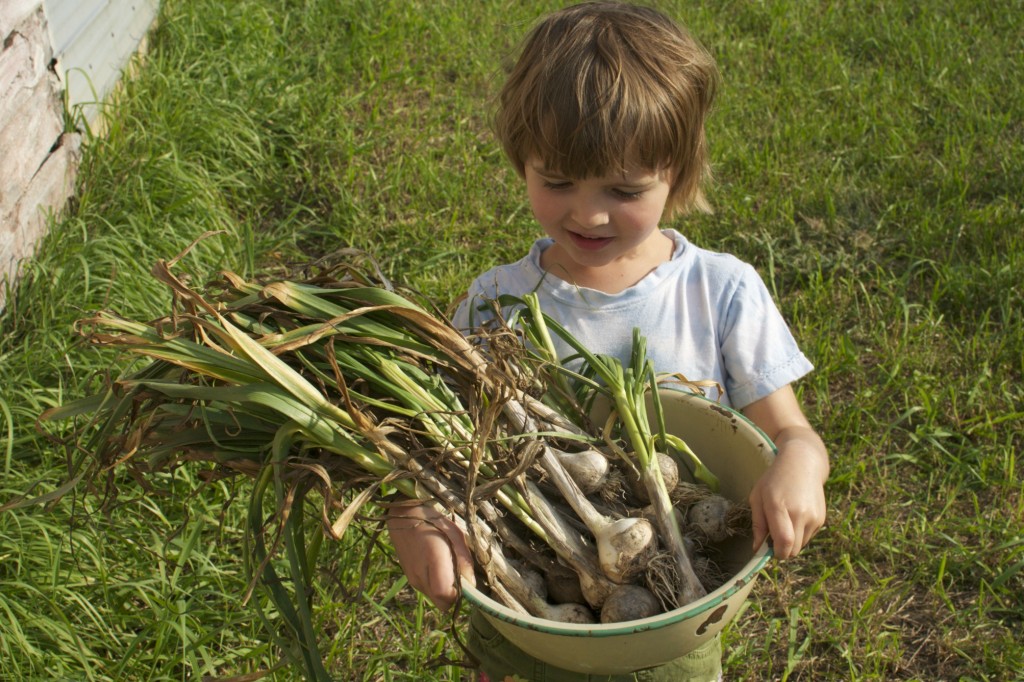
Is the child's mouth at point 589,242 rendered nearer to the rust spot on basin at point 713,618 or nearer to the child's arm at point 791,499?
the child's arm at point 791,499

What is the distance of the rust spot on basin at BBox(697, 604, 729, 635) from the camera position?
1.26m

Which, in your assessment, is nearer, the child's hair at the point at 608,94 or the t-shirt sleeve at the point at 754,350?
the child's hair at the point at 608,94

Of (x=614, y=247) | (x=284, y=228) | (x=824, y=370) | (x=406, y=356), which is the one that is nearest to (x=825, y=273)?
(x=824, y=370)

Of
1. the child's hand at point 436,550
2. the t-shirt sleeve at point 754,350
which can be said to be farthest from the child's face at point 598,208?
the child's hand at point 436,550

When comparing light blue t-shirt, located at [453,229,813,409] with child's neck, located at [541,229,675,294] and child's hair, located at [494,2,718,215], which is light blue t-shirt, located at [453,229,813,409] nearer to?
child's neck, located at [541,229,675,294]

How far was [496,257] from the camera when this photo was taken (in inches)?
127

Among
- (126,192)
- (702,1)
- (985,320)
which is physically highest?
(126,192)

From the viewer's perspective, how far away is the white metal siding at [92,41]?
3207 millimetres

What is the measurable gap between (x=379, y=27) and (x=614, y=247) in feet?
9.31

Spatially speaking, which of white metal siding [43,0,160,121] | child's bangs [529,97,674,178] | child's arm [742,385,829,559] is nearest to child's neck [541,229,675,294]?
child's bangs [529,97,674,178]

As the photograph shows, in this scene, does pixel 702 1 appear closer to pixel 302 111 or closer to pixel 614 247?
pixel 302 111

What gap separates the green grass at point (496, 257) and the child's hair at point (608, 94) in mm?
746

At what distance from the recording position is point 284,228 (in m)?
3.42

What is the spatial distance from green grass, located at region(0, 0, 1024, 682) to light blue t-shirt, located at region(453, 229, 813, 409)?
1.96ft
